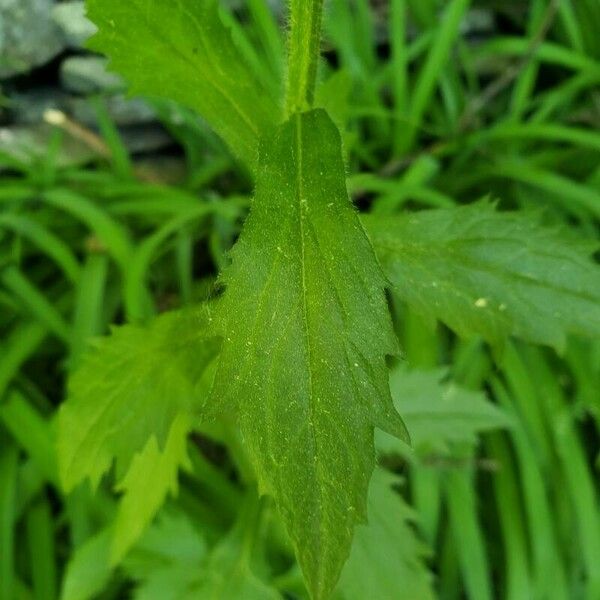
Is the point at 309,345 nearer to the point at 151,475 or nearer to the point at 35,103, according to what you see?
the point at 151,475

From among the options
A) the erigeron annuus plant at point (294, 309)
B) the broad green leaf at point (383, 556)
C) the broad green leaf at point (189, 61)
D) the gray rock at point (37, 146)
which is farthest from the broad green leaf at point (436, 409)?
the gray rock at point (37, 146)

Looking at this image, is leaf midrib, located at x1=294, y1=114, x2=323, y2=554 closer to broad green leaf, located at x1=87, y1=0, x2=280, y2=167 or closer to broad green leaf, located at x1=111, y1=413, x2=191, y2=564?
broad green leaf, located at x1=87, y1=0, x2=280, y2=167

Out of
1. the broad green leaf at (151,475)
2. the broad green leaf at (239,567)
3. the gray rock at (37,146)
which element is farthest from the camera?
the gray rock at (37,146)

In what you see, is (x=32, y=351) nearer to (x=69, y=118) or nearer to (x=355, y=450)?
(x=69, y=118)

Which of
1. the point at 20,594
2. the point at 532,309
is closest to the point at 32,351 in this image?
the point at 20,594

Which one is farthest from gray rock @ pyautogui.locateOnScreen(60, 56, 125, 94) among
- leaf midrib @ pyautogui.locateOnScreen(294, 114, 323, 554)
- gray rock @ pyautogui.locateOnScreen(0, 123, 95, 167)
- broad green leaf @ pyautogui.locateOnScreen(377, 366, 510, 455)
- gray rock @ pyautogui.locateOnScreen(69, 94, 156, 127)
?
leaf midrib @ pyautogui.locateOnScreen(294, 114, 323, 554)

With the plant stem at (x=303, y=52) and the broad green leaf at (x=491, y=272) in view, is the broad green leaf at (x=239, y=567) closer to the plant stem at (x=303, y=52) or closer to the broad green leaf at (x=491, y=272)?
the broad green leaf at (x=491, y=272)

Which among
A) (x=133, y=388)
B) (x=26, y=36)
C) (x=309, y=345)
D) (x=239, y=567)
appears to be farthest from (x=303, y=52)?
(x=26, y=36)
